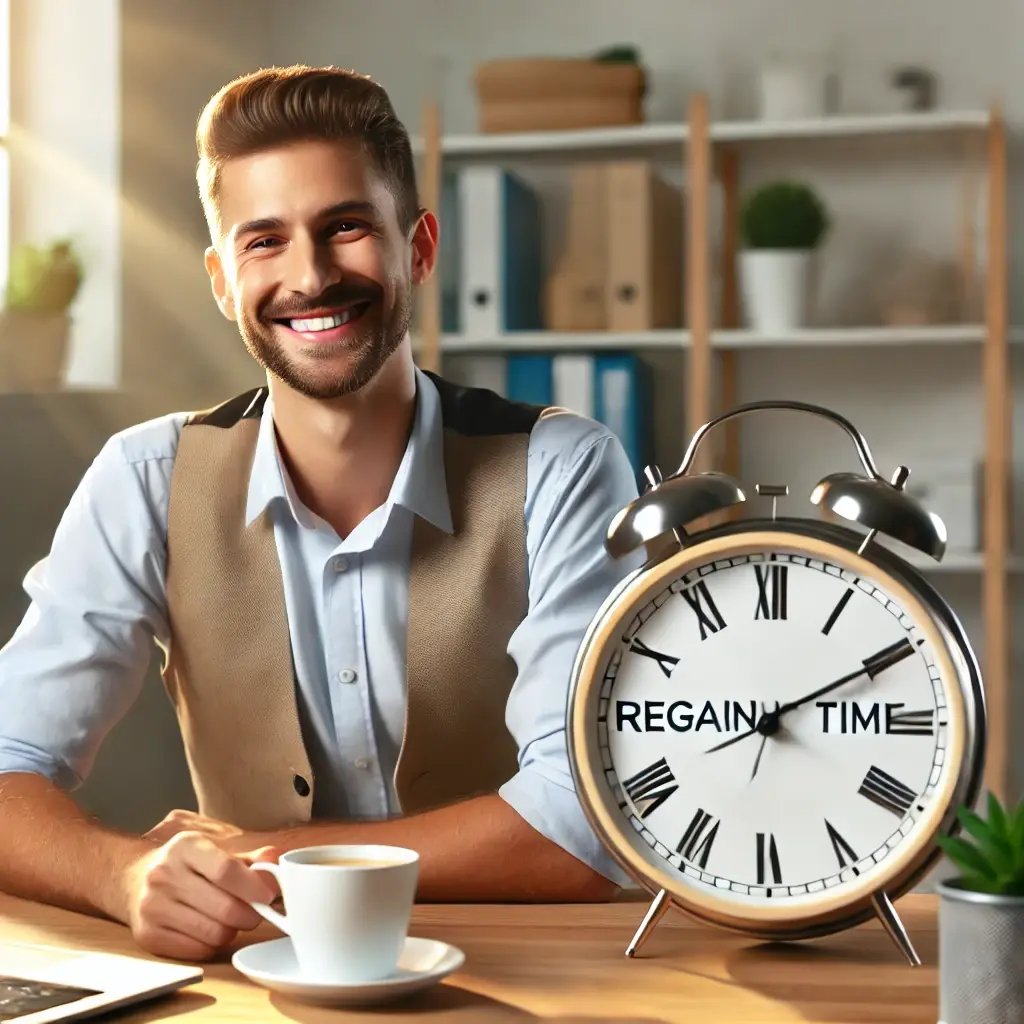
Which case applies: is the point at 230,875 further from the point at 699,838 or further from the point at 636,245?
the point at 636,245

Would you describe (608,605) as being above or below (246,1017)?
above

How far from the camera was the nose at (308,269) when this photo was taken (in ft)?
5.53

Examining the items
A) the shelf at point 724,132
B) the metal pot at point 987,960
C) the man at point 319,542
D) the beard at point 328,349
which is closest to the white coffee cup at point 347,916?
the metal pot at point 987,960

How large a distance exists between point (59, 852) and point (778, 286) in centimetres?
249

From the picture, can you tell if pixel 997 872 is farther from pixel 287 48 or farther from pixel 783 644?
pixel 287 48

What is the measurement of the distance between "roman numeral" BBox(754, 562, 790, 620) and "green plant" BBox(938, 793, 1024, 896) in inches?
8.4

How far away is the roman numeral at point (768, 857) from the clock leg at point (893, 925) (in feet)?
0.20

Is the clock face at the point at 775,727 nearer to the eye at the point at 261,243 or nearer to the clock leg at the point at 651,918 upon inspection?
the clock leg at the point at 651,918

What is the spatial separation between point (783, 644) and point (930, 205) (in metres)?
2.82

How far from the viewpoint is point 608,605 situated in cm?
108

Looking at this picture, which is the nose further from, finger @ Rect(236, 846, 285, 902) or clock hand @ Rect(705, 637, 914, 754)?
clock hand @ Rect(705, 637, 914, 754)

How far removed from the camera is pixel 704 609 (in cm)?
107

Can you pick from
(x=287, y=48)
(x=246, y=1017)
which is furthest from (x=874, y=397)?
(x=246, y=1017)

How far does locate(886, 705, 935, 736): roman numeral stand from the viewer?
40.8 inches
